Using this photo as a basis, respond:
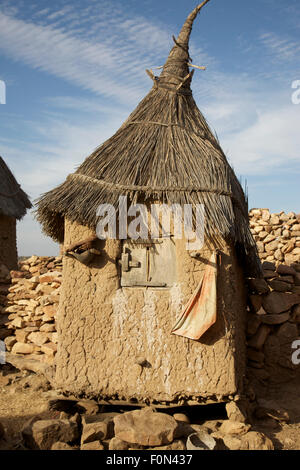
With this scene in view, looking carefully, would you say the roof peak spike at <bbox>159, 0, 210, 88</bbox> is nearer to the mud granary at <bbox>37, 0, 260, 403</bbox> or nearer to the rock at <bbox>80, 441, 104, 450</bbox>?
the mud granary at <bbox>37, 0, 260, 403</bbox>

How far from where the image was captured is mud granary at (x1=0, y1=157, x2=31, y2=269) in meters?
8.18

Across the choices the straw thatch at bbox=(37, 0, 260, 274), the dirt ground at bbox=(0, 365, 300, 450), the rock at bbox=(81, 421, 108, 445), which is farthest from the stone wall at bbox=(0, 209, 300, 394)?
the rock at bbox=(81, 421, 108, 445)

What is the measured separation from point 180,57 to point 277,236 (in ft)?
19.9

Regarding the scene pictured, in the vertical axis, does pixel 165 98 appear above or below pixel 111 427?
above

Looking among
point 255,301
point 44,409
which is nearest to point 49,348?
point 44,409

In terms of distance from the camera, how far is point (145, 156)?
4.72 meters

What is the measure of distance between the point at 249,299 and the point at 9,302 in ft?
13.1

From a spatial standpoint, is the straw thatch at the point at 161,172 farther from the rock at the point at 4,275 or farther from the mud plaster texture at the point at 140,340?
the rock at the point at 4,275

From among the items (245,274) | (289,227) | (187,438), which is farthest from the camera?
(289,227)

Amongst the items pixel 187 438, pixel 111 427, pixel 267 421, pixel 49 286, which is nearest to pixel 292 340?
pixel 267 421

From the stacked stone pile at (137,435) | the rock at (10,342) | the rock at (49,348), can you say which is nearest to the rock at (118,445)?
the stacked stone pile at (137,435)

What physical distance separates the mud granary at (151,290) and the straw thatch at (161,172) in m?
0.01
